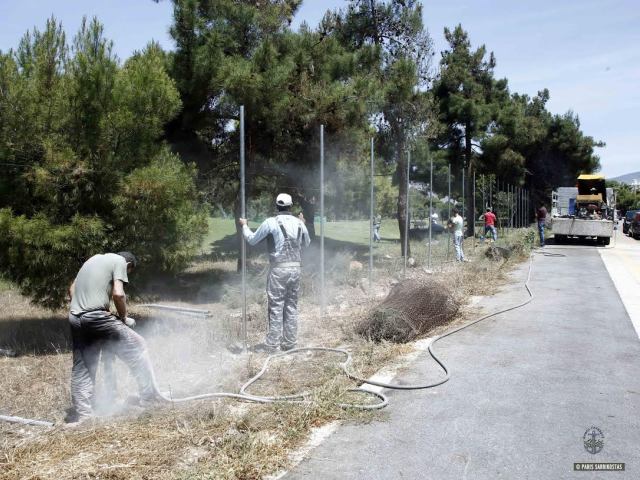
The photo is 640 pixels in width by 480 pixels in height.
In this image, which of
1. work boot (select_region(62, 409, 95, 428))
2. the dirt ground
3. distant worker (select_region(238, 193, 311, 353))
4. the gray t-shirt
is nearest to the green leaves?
the dirt ground

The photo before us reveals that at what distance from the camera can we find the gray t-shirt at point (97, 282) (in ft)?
15.1

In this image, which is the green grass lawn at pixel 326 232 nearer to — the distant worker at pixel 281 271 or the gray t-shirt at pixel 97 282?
the distant worker at pixel 281 271

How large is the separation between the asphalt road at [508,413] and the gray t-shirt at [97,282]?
211cm

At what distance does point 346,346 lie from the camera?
6535 millimetres

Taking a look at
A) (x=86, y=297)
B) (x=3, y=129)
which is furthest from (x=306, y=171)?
(x=86, y=297)

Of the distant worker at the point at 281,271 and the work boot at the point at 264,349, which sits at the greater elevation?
the distant worker at the point at 281,271

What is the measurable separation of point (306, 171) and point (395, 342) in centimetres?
701

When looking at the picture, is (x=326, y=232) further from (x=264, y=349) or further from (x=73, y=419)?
(x=73, y=419)

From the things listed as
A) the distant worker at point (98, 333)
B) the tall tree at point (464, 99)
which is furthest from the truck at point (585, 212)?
the distant worker at point (98, 333)

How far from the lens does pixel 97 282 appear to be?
4629mm

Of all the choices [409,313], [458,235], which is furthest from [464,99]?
[409,313]

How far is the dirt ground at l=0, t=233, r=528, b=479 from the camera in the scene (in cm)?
355

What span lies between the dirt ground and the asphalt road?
1.23 ft

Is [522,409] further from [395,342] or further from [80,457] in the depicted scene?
[80,457]
